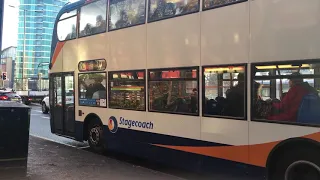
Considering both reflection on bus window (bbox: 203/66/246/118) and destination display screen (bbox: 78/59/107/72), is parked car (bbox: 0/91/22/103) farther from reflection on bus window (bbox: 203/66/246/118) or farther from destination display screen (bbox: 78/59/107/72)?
reflection on bus window (bbox: 203/66/246/118)

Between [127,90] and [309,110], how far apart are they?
13.8 ft

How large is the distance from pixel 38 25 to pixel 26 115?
2420 inches

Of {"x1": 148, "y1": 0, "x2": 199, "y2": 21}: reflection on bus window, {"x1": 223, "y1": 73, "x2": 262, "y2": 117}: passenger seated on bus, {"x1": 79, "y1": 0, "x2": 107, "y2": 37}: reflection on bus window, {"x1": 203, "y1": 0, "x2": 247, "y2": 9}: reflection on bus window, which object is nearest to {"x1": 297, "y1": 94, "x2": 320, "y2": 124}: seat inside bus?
{"x1": 223, "y1": 73, "x2": 262, "y2": 117}: passenger seated on bus

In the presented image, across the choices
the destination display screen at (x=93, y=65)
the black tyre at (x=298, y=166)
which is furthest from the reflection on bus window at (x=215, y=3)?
the destination display screen at (x=93, y=65)

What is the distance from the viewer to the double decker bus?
481cm

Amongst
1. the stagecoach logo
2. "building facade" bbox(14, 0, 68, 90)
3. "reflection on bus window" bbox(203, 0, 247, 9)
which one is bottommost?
the stagecoach logo

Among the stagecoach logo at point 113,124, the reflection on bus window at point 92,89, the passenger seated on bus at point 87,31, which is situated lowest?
the stagecoach logo at point 113,124

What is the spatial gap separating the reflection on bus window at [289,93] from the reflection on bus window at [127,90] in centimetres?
284

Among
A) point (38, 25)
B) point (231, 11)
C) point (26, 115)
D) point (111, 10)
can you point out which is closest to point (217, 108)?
point (231, 11)

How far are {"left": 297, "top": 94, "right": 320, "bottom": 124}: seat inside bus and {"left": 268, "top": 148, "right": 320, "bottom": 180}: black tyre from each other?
1.34 ft

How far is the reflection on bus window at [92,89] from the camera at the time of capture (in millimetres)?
8703

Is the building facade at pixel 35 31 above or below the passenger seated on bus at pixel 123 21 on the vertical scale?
above

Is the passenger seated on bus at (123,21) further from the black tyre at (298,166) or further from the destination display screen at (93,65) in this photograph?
the black tyre at (298,166)

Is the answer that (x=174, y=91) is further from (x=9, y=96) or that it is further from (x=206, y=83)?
(x=9, y=96)
